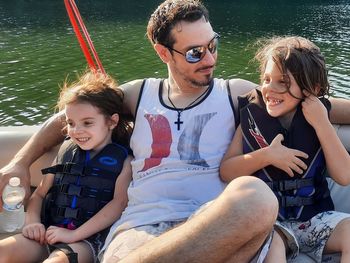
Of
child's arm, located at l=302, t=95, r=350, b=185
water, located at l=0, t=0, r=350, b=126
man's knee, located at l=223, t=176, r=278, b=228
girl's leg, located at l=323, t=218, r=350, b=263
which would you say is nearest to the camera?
man's knee, located at l=223, t=176, r=278, b=228

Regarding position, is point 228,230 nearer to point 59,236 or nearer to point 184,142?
point 184,142

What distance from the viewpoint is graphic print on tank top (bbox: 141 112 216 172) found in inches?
93.7

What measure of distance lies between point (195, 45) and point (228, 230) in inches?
40.7

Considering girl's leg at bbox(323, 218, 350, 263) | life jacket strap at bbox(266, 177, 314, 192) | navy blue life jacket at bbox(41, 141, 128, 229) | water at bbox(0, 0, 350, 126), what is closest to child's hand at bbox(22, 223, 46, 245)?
navy blue life jacket at bbox(41, 141, 128, 229)

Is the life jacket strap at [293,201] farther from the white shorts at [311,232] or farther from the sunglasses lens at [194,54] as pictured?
the sunglasses lens at [194,54]

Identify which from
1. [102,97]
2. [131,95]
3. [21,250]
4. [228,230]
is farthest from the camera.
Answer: [131,95]

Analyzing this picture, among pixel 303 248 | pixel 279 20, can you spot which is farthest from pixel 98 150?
pixel 279 20

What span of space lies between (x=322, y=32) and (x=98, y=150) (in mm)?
14539

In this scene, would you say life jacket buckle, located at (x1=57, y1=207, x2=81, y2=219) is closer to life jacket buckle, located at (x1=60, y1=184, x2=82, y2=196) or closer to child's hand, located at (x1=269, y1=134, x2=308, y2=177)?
life jacket buckle, located at (x1=60, y1=184, x2=82, y2=196)

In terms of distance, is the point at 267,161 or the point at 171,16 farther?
the point at 171,16

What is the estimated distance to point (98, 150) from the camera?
258cm

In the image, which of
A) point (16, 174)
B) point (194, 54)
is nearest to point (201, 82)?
point (194, 54)

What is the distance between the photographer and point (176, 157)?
7.83 feet

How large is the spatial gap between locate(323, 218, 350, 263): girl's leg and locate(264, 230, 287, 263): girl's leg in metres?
0.23
